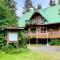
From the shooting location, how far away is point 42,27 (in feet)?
168

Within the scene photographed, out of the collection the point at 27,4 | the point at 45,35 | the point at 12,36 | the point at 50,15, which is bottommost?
the point at 45,35

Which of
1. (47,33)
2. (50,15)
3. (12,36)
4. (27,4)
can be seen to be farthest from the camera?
(27,4)

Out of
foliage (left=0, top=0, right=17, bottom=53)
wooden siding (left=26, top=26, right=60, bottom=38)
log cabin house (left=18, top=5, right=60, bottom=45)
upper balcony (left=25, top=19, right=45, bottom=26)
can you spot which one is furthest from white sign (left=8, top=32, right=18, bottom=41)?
upper balcony (left=25, top=19, right=45, bottom=26)

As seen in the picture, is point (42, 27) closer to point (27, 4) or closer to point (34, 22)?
point (34, 22)

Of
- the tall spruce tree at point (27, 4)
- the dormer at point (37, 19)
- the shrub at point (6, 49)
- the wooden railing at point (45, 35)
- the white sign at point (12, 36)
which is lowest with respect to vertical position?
the wooden railing at point (45, 35)

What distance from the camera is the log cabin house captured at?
49.2 meters

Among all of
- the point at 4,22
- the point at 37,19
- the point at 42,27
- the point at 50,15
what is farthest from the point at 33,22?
the point at 4,22

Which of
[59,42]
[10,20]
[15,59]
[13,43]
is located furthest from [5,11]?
[59,42]

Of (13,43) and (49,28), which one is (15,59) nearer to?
(13,43)

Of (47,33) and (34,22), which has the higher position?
(34,22)

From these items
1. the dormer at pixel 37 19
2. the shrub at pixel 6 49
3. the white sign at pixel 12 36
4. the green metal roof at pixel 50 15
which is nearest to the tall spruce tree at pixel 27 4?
the green metal roof at pixel 50 15

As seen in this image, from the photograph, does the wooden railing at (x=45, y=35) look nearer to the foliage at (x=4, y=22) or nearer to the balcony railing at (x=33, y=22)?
the balcony railing at (x=33, y=22)

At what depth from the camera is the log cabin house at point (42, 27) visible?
161 feet

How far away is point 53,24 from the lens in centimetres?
5028
